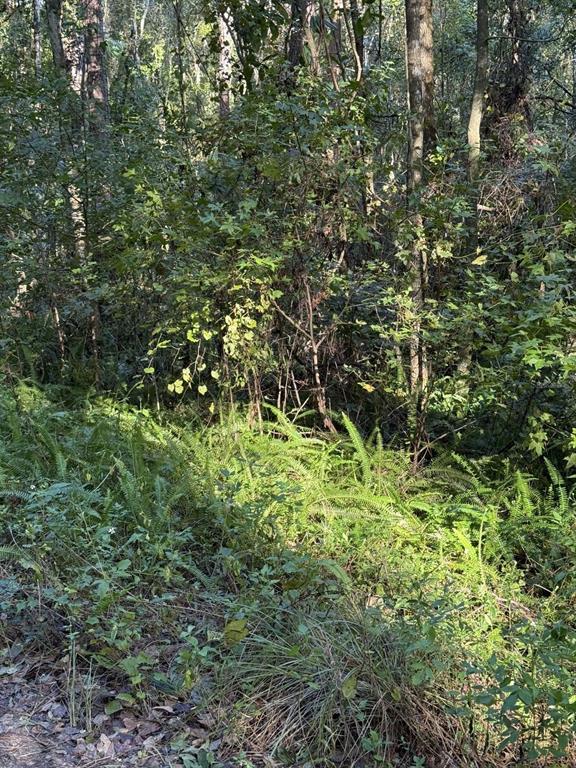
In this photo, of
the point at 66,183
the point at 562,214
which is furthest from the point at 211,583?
the point at 66,183

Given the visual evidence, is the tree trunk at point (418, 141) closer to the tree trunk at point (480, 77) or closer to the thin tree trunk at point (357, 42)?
the thin tree trunk at point (357, 42)

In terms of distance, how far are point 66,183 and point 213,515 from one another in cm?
505

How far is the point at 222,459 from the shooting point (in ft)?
20.4

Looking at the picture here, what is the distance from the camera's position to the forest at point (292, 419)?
330 centimetres

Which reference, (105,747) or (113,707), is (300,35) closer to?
(113,707)

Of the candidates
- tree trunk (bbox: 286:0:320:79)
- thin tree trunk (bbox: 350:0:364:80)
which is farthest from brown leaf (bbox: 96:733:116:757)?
thin tree trunk (bbox: 350:0:364:80)

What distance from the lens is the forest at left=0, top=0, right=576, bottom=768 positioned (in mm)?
3299

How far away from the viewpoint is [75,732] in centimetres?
320

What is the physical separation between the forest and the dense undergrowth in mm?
22

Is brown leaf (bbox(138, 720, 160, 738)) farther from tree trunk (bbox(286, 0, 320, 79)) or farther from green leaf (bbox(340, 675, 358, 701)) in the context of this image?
tree trunk (bbox(286, 0, 320, 79))

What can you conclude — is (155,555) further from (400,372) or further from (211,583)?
(400,372)

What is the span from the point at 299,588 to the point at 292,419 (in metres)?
3.23

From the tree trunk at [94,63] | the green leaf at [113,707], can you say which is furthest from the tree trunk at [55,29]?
the green leaf at [113,707]

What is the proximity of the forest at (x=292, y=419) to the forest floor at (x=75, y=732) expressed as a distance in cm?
1
